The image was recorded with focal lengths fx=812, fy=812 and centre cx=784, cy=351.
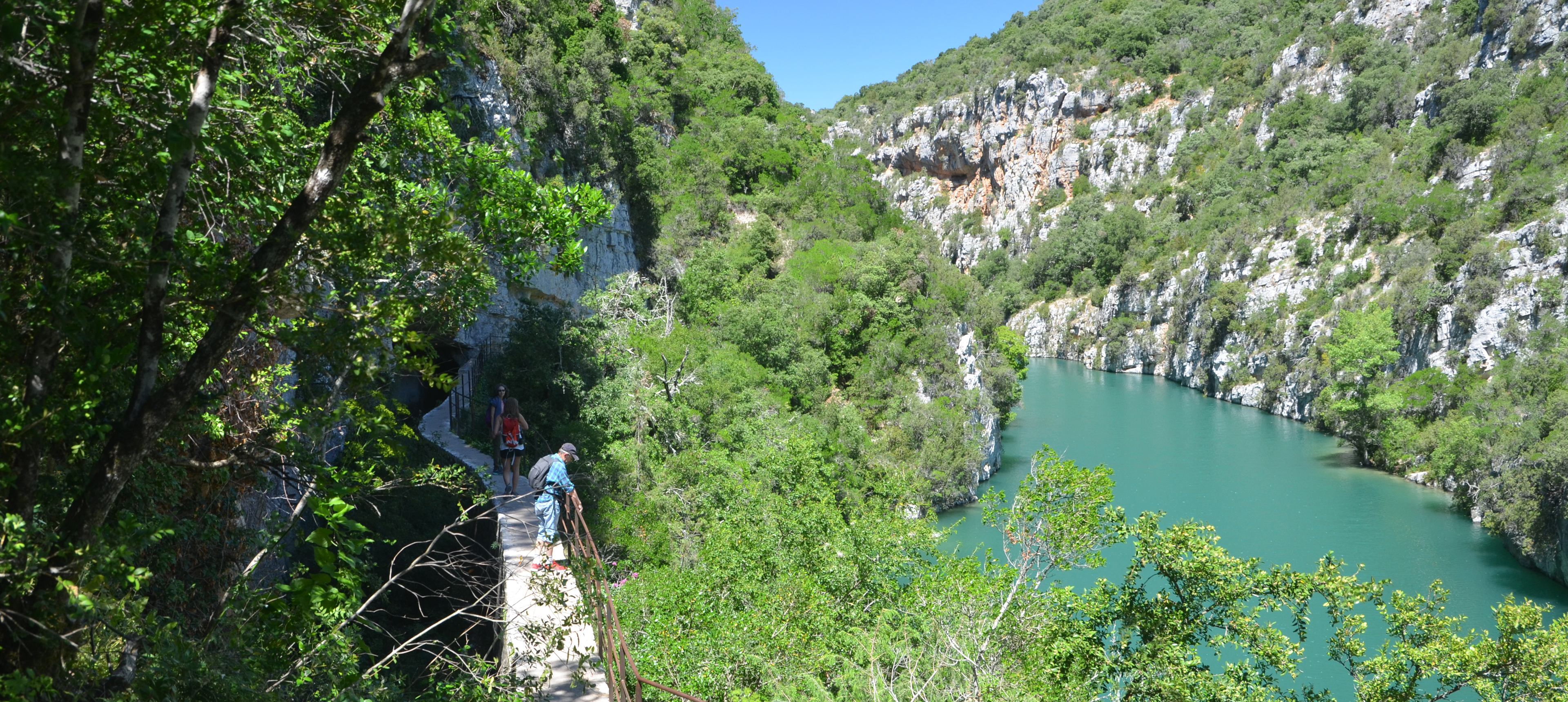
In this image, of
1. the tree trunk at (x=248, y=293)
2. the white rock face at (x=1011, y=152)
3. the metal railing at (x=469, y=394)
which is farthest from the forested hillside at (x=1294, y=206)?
the tree trunk at (x=248, y=293)

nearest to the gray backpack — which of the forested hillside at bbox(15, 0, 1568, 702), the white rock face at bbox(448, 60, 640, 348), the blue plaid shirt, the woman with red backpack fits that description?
the blue plaid shirt

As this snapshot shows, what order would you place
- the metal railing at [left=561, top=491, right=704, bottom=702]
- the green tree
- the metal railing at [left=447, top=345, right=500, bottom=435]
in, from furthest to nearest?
the green tree
the metal railing at [left=447, top=345, right=500, bottom=435]
the metal railing at [left=561, top=491, right=704, bottom=702]

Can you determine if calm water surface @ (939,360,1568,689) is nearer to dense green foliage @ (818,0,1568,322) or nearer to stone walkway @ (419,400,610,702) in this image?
stone walkway @ (419,400,610,702)

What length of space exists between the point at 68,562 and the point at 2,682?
482 millimetres

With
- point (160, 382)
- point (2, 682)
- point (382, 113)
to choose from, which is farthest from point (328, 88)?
point (2, 682)

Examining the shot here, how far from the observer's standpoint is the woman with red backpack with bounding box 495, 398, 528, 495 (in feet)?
31.0

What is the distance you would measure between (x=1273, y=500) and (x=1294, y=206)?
2919 centimetres

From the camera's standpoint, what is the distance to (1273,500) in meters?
27.2

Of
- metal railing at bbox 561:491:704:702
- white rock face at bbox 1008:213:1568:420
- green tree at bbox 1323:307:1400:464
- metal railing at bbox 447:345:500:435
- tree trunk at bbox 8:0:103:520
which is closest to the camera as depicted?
tree trunk at bbox 8:0:103:520

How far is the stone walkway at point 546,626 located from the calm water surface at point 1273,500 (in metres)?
7.48

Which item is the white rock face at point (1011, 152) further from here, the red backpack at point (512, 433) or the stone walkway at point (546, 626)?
the stone walkway at point (546, 626)

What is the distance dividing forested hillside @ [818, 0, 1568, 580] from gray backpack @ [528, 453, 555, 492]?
25.1 metres

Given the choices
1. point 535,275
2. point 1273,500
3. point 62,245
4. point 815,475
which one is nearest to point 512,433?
point 535,275

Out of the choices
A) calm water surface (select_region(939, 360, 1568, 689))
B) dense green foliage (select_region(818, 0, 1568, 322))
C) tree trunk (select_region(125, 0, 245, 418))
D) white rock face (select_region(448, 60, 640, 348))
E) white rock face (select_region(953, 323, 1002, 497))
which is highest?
dense green foliage (select_region(818, 0, 1568, 322))
